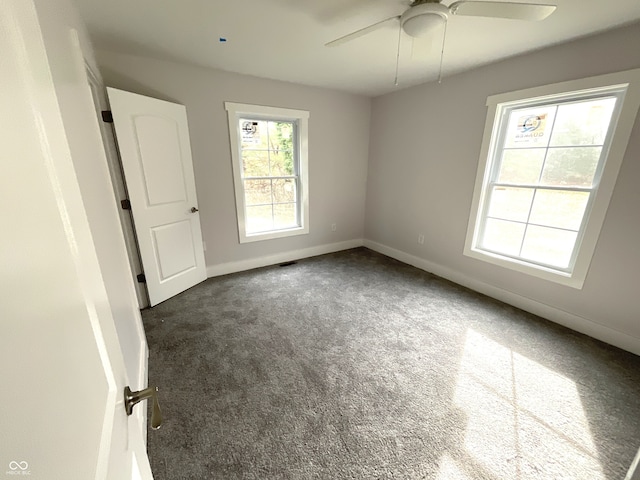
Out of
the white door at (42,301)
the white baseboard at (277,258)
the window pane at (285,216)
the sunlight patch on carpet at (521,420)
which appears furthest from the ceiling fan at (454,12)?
the white baseboard at (277,258)

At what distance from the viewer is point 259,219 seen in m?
3.52

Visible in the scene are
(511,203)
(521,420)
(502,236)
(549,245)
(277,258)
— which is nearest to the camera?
(521,420)

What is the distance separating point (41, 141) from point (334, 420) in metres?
1.67

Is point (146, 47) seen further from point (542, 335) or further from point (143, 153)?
point (542, 335)

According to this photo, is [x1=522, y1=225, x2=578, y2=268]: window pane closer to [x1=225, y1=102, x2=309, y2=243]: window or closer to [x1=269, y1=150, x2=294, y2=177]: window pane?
[x1=225, y1=102, x2=309, y2=243]: window

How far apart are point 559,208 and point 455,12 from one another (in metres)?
1.90

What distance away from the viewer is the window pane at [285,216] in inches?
143

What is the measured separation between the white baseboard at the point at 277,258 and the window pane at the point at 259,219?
398 mm

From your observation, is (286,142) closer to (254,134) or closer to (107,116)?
(254,134)

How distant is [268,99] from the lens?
10.1 ft

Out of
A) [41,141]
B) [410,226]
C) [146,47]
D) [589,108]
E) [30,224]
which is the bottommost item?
[410,226]

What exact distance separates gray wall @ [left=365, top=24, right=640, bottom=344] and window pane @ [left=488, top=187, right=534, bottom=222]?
0.24 m

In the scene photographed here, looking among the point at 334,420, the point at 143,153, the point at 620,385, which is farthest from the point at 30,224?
the point at 620,385

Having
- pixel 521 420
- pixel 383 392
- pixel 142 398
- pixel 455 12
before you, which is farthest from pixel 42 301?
pixel 521 420
